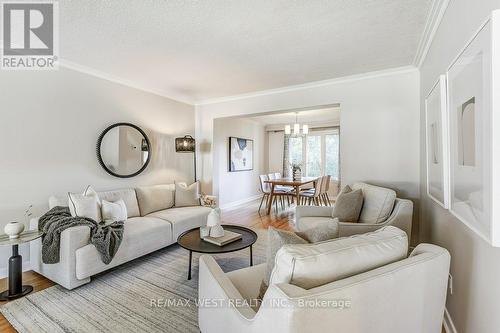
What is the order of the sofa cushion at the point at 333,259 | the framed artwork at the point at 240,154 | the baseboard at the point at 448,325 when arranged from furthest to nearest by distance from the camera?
the framed artwork at the point at 240,154, the baseboard at the point at 448,325, the sofa cushion at the point at 333,259

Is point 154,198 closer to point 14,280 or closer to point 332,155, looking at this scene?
point 14,280

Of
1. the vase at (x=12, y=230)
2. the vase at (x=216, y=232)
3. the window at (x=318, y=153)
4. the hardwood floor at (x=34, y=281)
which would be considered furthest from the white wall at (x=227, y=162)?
the vase at (x=12, y=230)

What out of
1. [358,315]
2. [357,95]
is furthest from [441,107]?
[357,95]

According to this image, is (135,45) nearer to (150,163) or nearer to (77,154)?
(77,154)

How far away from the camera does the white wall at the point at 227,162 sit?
5469mm

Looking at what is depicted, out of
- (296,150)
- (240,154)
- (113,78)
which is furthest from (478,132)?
(296,150)

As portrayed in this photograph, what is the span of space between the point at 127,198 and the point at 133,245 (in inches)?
33.2

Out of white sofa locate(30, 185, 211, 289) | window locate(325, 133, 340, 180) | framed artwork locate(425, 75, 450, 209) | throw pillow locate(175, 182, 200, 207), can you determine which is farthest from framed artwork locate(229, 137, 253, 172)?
framed artwork locate(425, 75, 450, 209)

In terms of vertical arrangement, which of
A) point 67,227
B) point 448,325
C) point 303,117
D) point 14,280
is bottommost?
point 448,325

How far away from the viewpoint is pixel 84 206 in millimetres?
2504

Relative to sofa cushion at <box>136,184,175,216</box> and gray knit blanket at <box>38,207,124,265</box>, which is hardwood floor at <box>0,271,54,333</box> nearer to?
gray knit blanket at <box>38,207,124,265</box>

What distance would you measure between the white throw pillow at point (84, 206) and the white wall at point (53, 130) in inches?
22.5

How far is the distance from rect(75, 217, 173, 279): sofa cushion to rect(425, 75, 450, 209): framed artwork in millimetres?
2868

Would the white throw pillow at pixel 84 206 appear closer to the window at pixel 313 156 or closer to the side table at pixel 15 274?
the side table at pixel 15 274
